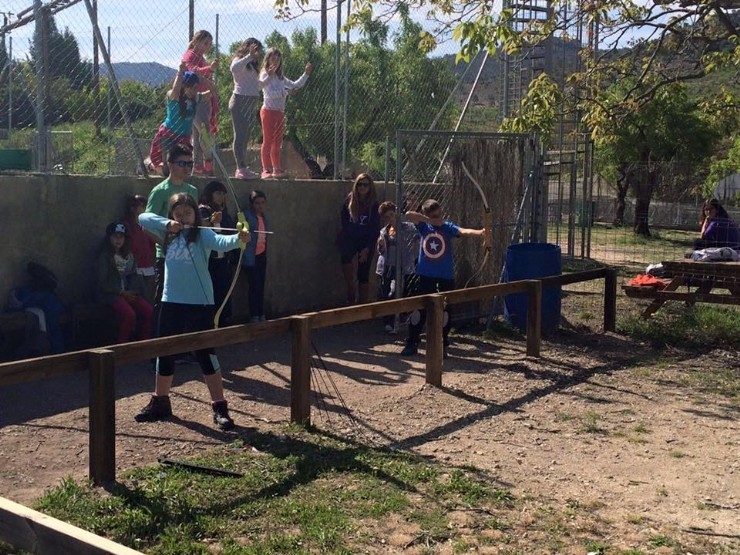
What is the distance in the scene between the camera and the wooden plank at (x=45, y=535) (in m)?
3.38

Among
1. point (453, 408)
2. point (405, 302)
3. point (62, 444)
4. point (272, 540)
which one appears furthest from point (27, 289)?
point (272, 540)

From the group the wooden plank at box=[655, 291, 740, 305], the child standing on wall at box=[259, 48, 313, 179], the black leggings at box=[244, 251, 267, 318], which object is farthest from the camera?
the child standing on wall at box=[259, 48, 313, 179]

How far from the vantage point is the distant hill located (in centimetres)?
925

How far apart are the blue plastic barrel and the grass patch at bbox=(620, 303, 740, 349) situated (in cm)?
88

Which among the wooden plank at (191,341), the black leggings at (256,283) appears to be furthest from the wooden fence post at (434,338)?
the black leggings at (256,283)

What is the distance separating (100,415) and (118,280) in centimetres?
370

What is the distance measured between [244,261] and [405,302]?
9.40ft

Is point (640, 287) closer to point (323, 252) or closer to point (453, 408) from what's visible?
point (323, 252)

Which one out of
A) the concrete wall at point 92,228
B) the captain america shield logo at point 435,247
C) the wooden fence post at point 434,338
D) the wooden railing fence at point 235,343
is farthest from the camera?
the captain america shield logo at point 435,247

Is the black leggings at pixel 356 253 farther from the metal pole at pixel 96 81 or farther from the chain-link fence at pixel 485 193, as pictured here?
the metal pole at pixel 96 81

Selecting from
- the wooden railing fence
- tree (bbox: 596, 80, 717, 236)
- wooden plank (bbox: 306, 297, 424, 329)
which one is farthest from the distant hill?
tree (bbox: 596, 80, 717, 236)

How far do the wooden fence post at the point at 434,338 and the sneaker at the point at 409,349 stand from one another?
1.43m

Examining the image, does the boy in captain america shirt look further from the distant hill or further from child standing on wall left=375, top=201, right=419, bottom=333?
the distant hill

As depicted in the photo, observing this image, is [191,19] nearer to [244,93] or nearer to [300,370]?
[244,93]
